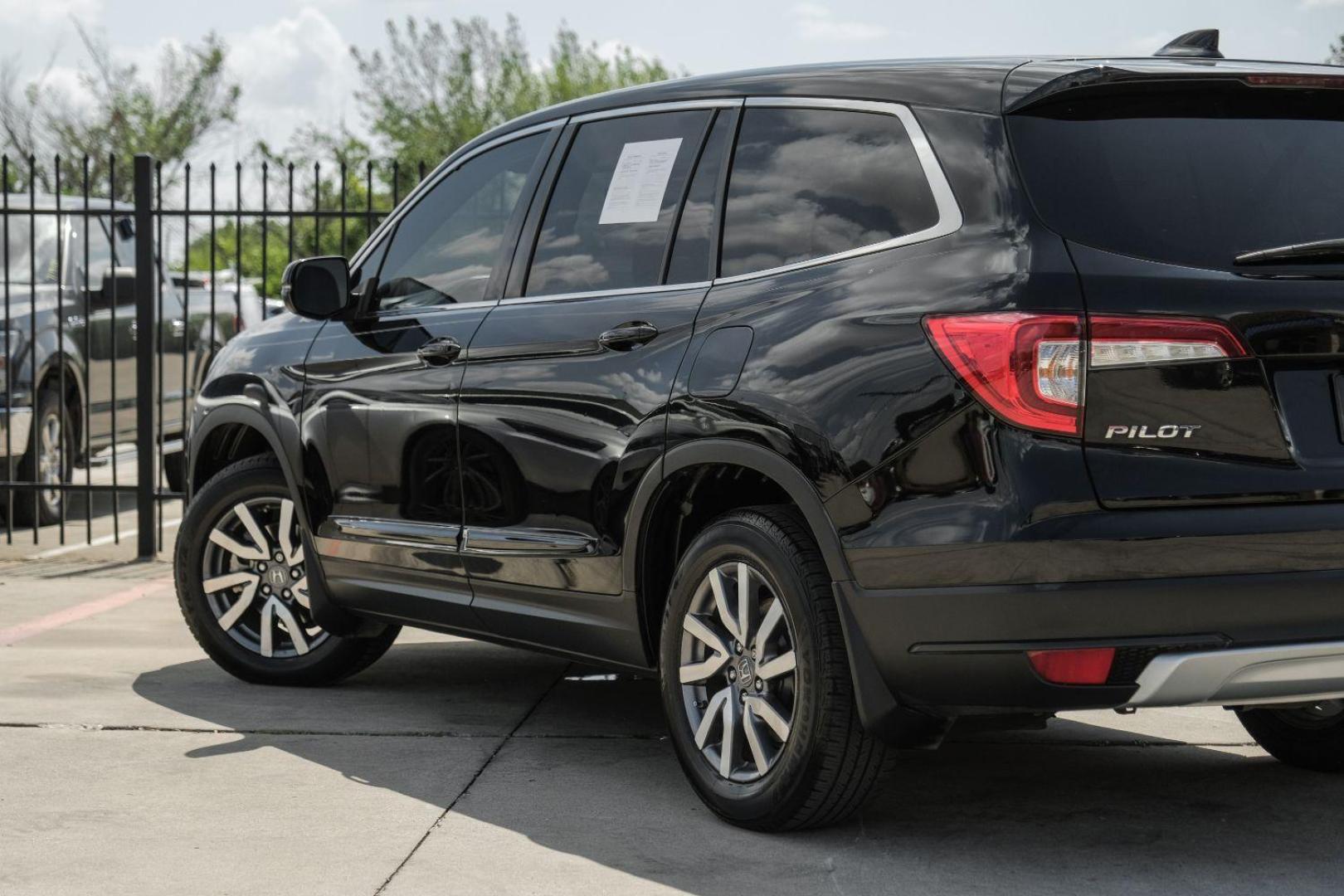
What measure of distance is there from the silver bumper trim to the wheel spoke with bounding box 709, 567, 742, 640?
3.27 feet

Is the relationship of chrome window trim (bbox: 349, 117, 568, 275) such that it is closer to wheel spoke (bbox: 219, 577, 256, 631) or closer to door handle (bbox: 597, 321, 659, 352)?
door handle (bbox: 597, 321, 659, 352)

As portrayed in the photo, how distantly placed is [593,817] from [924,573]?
127cm

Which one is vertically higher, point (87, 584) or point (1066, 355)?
point (1066, 355)

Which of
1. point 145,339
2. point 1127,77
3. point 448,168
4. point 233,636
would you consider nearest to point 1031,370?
point 1127,77

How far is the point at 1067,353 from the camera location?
3.54 metres

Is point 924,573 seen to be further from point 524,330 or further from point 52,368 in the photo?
point 52,368

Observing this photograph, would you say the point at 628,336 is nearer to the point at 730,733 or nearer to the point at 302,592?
the point at 730,733

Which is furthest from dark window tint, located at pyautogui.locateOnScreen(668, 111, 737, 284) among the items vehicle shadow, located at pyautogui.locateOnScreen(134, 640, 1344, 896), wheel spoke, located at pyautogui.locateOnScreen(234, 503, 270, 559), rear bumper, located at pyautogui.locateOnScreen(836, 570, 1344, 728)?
wheel spoke, located at pyautogui.locateOnScreen(234, 503, 270, 559)

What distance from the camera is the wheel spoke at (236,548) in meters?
6.23

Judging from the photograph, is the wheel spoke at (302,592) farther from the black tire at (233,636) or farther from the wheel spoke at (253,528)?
the wheel spoke at (253,528)

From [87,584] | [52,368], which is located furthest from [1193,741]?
[52,368]

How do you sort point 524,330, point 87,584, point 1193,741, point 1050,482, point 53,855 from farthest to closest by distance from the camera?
point 87,584 < point 1193,741 < point 524,330 < point 53,855 < point 1050,482

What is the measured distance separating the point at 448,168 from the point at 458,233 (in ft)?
0.91

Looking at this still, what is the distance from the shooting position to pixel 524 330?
496cm
